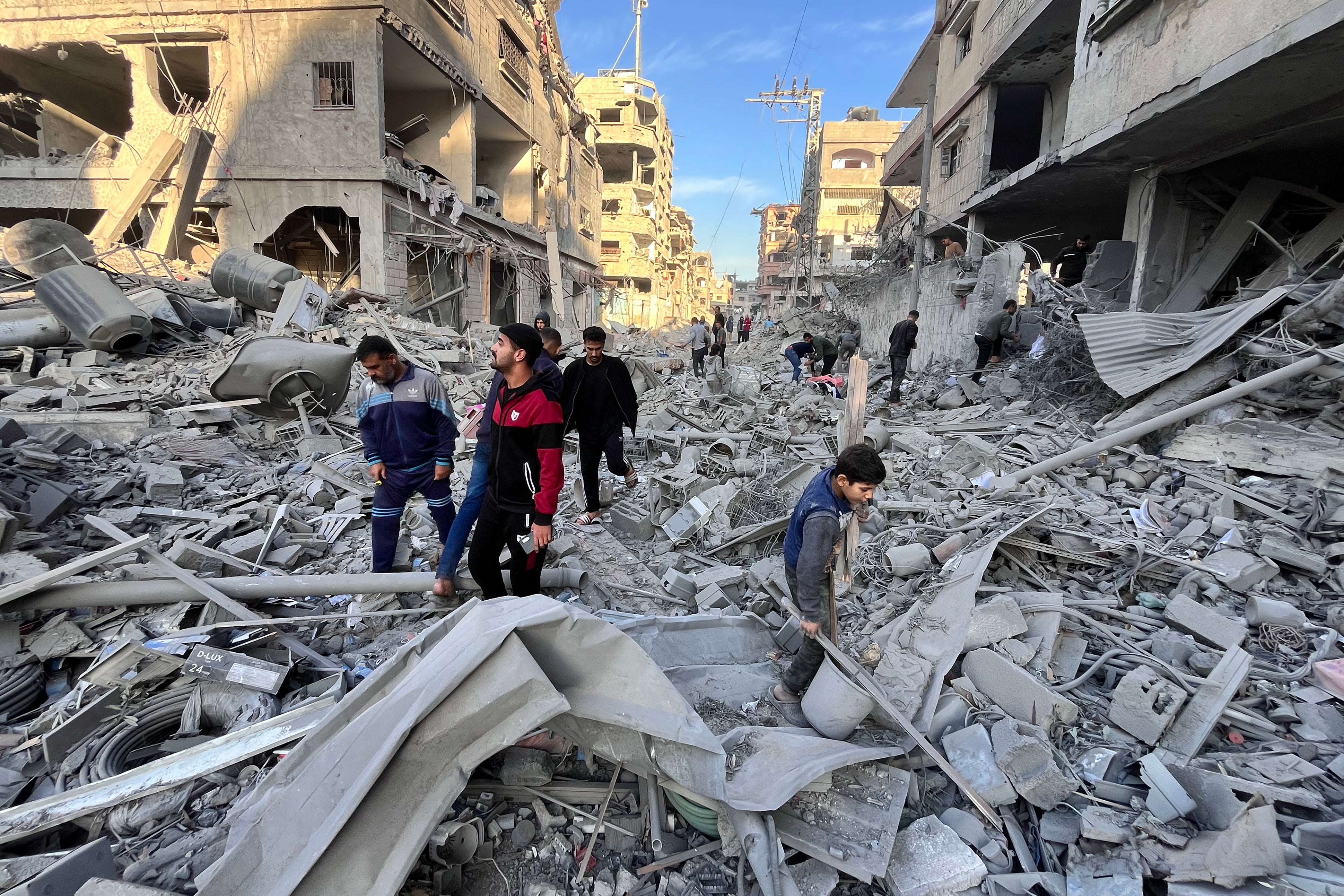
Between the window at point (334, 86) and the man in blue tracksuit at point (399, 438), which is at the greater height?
the window at point (334, 86)

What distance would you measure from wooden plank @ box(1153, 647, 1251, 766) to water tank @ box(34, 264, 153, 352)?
477 inches

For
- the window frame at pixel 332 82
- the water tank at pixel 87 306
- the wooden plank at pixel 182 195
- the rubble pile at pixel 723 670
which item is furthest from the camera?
the window frame at pixel 332 82

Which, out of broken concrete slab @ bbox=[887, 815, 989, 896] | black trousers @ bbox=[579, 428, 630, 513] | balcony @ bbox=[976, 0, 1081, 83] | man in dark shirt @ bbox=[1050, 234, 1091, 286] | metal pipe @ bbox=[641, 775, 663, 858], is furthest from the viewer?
man in dark shirt @ bbox=[1050, 234, 1091, 286]

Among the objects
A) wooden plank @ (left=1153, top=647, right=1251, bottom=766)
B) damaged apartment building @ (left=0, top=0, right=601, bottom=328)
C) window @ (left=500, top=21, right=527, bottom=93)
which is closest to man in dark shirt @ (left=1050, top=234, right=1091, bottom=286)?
wooden plank @ (left=1153, top=647, right=1251, bottom=766)

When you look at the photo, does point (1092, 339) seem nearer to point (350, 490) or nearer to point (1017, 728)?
point (1017, 728)

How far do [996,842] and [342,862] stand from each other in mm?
2355

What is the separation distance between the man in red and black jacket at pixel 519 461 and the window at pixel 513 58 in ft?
72.8

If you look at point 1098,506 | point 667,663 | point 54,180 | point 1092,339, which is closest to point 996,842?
point 667,663

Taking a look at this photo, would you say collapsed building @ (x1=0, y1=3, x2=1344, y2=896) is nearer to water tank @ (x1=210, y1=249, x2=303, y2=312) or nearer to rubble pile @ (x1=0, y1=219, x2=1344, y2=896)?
rubble pile @ (x1=0, y1=219, x2=1344, y2=896)

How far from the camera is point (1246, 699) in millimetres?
2939

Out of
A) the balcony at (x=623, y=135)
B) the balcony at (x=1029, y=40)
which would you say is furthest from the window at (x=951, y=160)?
the balcony at (x=623, y=135)

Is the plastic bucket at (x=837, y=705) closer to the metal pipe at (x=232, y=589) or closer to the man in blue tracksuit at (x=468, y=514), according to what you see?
the man in blue tracksuit at (x=468, y=514)

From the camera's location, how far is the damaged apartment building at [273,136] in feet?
47.3

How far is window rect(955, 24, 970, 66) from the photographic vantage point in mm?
15328
